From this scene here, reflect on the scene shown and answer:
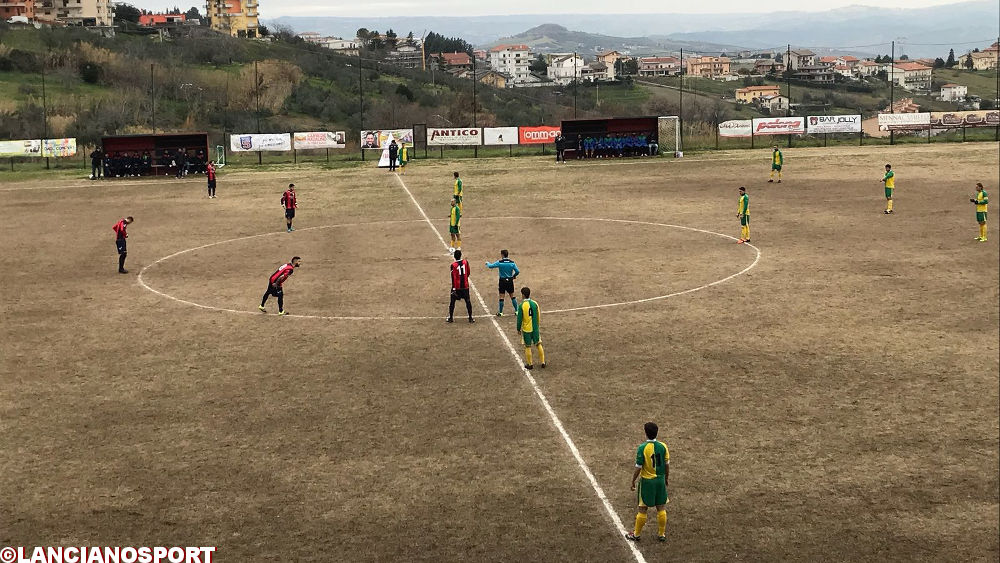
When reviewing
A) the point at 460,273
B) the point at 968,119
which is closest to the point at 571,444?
the point at 460,273

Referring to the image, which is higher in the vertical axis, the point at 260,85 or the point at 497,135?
the point at 260,85

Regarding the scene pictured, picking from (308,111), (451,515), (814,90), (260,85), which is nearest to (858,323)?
(451,515)

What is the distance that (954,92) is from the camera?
102 metres

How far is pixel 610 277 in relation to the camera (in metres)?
27.0

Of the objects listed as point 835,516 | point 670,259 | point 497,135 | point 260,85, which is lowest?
point 835,516

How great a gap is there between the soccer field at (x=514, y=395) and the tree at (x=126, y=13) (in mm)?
159463

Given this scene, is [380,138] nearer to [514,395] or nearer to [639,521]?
[514,395]

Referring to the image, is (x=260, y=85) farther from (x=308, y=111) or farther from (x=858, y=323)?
(x=858, y=323)

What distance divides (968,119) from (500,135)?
34.3 m

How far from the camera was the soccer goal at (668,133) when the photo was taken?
66375mm

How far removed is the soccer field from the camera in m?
12.3

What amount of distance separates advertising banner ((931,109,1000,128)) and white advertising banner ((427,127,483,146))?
33.2 m

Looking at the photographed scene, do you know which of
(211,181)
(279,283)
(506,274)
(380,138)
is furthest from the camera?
(380,138)

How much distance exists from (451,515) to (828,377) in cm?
850
